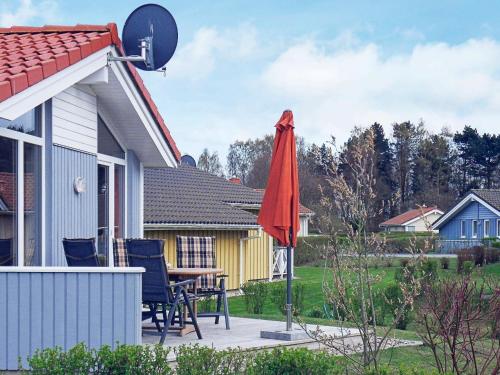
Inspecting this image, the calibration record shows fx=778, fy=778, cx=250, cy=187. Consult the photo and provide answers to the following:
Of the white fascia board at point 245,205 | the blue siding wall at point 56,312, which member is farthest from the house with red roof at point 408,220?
the blue siding wall at point 56,312

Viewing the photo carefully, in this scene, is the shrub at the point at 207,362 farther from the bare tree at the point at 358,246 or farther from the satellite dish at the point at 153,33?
the satellite dish at the point at 153,33

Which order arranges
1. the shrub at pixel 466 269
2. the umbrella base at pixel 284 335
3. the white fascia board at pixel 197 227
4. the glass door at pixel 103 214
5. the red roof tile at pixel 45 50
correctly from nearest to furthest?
the red roof tile at pixel 45 50 < the shrub at pixel 466 269 < the umbrella base at pixel 284 335 < the glass door at pixel 103 214 < the white fascia board at pixel 197 227

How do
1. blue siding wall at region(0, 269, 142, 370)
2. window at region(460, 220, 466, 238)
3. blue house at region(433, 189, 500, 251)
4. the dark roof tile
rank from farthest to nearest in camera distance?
window at region(460, 220, 466, 238) < blue house at region(433, 189, 500, 251) < the dark roof tile < blue siding wall at region(0, 269, 142, 370)

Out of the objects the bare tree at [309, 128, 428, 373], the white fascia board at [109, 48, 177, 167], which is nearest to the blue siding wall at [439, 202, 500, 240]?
the white fascia board at [109, 48, 177, 167]

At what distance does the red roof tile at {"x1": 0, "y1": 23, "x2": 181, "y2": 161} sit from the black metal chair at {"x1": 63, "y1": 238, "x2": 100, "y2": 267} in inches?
A: 69.3

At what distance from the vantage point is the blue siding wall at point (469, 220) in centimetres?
5031

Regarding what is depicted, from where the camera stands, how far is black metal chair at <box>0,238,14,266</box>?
8.02m

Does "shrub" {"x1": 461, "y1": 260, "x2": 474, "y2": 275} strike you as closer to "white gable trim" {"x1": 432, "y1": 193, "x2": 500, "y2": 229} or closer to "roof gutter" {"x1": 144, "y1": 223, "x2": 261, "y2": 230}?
"roof gutter" {"x1": 144, "y1": 223, "x2": 261, "y2": 230}

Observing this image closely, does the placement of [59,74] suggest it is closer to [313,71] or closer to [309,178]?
[313,71]

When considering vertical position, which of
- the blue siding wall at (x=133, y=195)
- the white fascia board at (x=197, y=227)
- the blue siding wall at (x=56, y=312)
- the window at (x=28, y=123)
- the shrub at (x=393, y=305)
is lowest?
the shrub at (x=393, y=305)

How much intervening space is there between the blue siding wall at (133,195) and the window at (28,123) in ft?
9.93

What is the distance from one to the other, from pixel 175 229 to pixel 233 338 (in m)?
12.2

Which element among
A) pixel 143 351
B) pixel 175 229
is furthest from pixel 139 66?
pixel 175 229

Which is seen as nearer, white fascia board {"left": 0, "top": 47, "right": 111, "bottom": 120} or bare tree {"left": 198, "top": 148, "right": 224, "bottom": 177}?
white fascia board {"left": 0, "top": 47, "right": 111, "bottom": 120}
